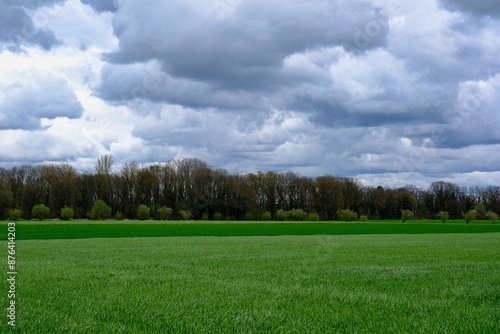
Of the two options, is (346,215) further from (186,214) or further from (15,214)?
(15,214)

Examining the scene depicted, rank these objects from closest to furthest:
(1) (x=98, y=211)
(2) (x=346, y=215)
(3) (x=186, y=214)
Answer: (1) (x=98, y=211), (3) (x=186, y=214), (2) (x=346, y=215)

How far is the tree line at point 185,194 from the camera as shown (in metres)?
120

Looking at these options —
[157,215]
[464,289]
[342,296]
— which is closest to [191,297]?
[342,296]

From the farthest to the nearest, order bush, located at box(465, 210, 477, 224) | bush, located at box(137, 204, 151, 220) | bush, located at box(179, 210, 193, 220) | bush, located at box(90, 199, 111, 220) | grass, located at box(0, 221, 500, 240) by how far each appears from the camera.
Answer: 1. bush, located at box(465, 210, 477, 224)
2. bush, located at box(179, 210, 193, 220)
3. bush, located at box(137, 204, 151, 220)
4. bush, located at box(90, 199, 111, 220)
5. grass, located at box(0, 221, 500, 240)

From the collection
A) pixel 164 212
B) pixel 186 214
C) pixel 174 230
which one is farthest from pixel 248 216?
pixel 174 230

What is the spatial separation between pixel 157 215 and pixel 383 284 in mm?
113360

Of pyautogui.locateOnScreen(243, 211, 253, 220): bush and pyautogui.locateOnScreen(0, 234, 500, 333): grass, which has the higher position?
pyautogui.locateOnScreen(0, 234, 500, 333): grass

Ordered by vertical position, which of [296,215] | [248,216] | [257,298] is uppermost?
[257,298]

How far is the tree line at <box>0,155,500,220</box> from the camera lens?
394 feet

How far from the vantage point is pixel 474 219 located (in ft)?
415

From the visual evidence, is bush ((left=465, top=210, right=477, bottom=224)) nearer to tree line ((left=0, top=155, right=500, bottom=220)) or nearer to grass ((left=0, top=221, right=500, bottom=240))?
tree line ((left=0, top=155, right=500, bottom=220))

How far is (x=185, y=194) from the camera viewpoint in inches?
5094

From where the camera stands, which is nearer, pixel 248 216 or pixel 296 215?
pixel 296 215

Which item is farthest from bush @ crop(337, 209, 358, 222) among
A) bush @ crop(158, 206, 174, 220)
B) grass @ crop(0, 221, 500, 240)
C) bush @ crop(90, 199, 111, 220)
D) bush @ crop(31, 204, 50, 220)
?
bush @ crop(31, 204, 50, 220)
